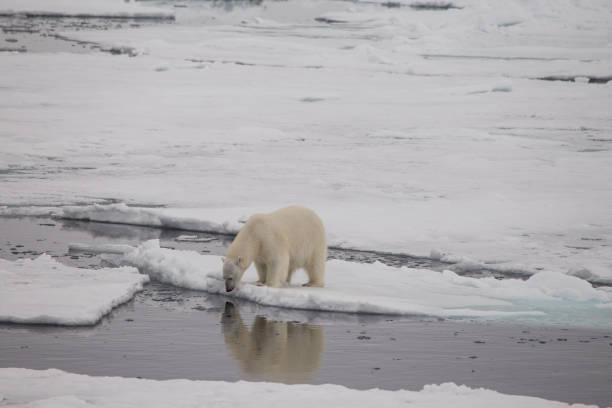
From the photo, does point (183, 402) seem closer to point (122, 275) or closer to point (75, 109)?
point (122, 275)

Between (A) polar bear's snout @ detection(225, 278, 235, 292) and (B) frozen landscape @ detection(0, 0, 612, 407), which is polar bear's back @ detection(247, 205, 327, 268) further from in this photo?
(A) polar bear's snout @ detection(225, 278, 235, 292)

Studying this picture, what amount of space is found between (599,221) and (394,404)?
557 centimetres

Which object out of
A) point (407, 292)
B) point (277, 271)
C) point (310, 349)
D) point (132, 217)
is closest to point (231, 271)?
point (277, 271)

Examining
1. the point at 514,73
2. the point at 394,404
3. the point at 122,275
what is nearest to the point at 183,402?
the point at 394,404

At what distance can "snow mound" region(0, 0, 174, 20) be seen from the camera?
39.6 meters

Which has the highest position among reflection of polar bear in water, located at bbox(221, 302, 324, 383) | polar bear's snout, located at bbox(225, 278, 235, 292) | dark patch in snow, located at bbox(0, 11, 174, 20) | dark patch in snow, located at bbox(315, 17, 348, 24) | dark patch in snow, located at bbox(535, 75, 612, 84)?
dark patch in snow, located at bbox(315, 17, 348, 24)

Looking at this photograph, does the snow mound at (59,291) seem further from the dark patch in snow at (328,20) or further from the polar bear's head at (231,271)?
the dark patch in snow at (328,20)

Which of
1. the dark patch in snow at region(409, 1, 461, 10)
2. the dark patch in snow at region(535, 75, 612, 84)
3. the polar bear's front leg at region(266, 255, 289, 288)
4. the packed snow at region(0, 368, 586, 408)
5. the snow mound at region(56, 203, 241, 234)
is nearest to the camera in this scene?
the packed snow at region(0, 368, 586, 408)

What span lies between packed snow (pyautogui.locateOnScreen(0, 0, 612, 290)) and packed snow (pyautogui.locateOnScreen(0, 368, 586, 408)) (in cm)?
306

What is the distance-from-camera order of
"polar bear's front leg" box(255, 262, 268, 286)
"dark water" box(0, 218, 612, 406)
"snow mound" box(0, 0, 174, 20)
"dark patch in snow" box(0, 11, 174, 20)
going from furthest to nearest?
"snow mound" box(0, 0, 174, 20)
"dark patch in snow" box(0, 11, 174, 20)
"polar bear's front leg" box(255, 262, 268, 286)
"dark water" box(0, 218, 612, 406)

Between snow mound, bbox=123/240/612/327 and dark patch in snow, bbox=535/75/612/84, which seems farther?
dark patch in snow, bbox=535/75/612/84

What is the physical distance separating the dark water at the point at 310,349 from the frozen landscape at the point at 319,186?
0.16ft

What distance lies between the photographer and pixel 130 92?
18250 millimetres

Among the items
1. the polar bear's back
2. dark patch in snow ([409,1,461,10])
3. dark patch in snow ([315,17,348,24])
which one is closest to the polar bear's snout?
the polar bear's back
